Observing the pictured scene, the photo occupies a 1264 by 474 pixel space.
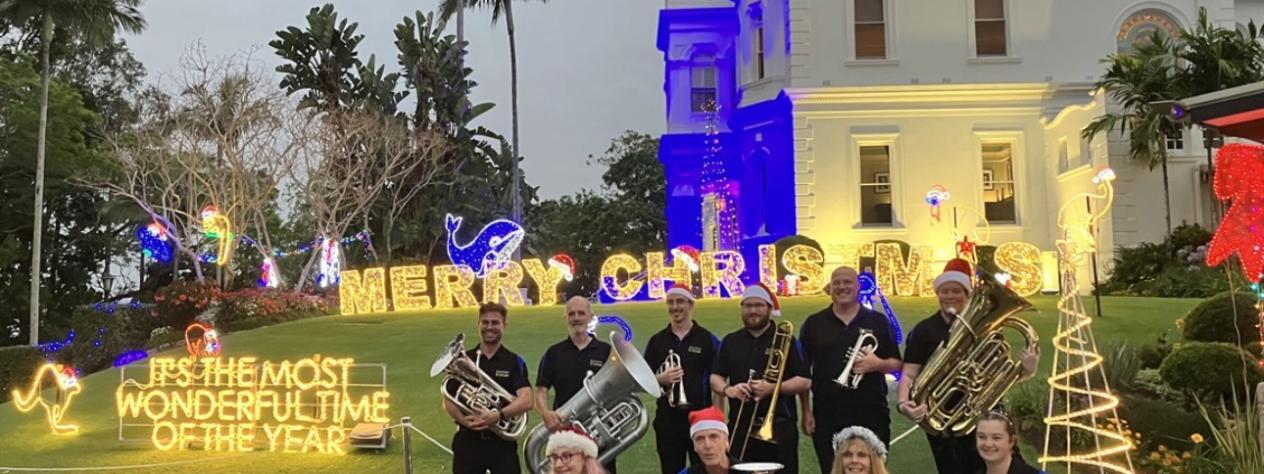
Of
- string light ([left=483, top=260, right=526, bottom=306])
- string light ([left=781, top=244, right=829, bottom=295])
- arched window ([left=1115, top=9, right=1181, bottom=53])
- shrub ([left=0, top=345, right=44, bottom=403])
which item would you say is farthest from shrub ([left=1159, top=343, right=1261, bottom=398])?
shrub ([left=0, top=345, right=44, bottom=403])

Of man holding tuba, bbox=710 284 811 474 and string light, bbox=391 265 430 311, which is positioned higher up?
string light, bbox=391 265 430 311

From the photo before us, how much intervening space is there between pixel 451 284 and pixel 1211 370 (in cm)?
1608

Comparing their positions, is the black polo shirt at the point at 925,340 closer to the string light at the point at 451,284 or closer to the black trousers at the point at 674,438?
the black trousers at the point at 674,438

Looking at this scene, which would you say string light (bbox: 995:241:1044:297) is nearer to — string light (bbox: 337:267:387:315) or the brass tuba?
string light (bbox: 337:267:387:315)

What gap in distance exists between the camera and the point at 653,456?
355 inches

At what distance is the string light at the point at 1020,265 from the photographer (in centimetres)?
1822

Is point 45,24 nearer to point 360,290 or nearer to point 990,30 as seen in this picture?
point 360,290

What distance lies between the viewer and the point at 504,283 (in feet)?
68.9

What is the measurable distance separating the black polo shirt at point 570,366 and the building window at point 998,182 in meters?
19.0

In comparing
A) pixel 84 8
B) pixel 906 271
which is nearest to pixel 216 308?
pixel 84 8

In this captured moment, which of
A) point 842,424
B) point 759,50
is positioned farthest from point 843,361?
point 759,50

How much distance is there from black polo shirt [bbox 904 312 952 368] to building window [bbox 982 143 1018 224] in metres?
18.4

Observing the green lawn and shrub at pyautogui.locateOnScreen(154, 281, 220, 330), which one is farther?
shrub at pyautogui.locateOnScreen(154, 281, 220, 330)

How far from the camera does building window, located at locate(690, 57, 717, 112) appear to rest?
Result: 28266 millimetres
